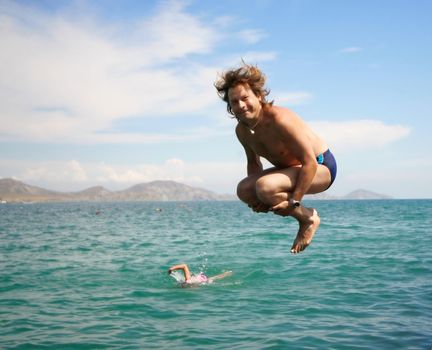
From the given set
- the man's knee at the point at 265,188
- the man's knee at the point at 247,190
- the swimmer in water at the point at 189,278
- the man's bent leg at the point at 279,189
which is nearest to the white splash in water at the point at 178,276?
the swimmer in water at the point at 189,278

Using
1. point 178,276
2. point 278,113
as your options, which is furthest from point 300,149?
point 178,276

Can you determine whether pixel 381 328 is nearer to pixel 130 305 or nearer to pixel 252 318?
pixel 252 318

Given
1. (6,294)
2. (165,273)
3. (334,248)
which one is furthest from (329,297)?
(334,248)

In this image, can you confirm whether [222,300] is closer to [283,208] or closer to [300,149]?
[283,208]

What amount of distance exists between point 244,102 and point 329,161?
1455mm

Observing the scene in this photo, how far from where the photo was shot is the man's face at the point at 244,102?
5.26 metres

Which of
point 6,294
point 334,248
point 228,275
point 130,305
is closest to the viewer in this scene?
point 130,305

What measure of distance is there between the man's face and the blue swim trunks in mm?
1105

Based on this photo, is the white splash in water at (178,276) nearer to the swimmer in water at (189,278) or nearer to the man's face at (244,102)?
the swimmer in water at (189,278)

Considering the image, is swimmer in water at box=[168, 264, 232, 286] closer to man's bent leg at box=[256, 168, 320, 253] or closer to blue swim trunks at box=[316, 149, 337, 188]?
blue swim trunks at box=[316, 149, 337, 188]

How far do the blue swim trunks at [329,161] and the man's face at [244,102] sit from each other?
3.62 ft

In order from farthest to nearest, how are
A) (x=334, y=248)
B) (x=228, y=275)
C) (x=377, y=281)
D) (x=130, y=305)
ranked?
(x=334, y=248), (x=228, y=275), (x=377, y=281), (x=130, y=305)

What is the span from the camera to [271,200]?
214 inches

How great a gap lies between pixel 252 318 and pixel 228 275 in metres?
7.67
